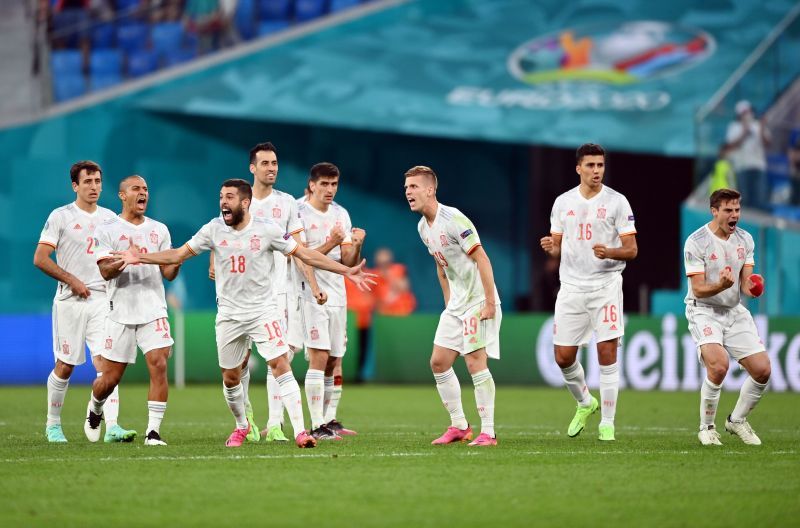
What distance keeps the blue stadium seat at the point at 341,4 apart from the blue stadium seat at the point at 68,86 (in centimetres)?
553

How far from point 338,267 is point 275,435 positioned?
1.95 metres

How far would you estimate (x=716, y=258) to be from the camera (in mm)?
11672

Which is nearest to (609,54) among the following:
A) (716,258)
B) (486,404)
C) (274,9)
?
(274,9)

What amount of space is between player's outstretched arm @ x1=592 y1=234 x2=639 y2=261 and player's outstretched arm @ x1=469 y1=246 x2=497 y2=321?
96cm

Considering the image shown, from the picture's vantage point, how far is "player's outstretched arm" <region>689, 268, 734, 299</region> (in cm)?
1120

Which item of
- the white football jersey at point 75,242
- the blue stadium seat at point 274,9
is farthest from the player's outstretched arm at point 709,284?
the blue stadium seat at point 274,9

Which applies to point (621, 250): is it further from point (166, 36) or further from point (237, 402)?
point (166, 36)

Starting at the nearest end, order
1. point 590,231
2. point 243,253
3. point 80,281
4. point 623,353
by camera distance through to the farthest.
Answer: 1. point 243,253
2. point 590,231
3. point 80,281
4. point 623,353

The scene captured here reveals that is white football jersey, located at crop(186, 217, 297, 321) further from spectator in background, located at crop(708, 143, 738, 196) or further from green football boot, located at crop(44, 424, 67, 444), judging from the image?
spectator in background, located at crop(708, 143, 738, 196)

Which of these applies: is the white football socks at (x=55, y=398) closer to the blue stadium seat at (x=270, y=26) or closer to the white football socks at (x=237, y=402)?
the white football socks at (x=237, y=402)

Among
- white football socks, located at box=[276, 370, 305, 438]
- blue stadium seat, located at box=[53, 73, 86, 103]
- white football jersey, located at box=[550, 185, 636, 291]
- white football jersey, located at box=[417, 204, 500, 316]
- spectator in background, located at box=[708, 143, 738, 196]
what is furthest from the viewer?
blue stadium seat, located at box=[53, 73, 86, 103]

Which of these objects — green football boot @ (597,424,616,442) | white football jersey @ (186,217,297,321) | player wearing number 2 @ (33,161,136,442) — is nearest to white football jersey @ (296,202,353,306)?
white football jersey @ (186,217,297,321)

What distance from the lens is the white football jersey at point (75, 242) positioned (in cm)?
1259

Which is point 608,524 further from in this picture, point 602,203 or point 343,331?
point 343,331
